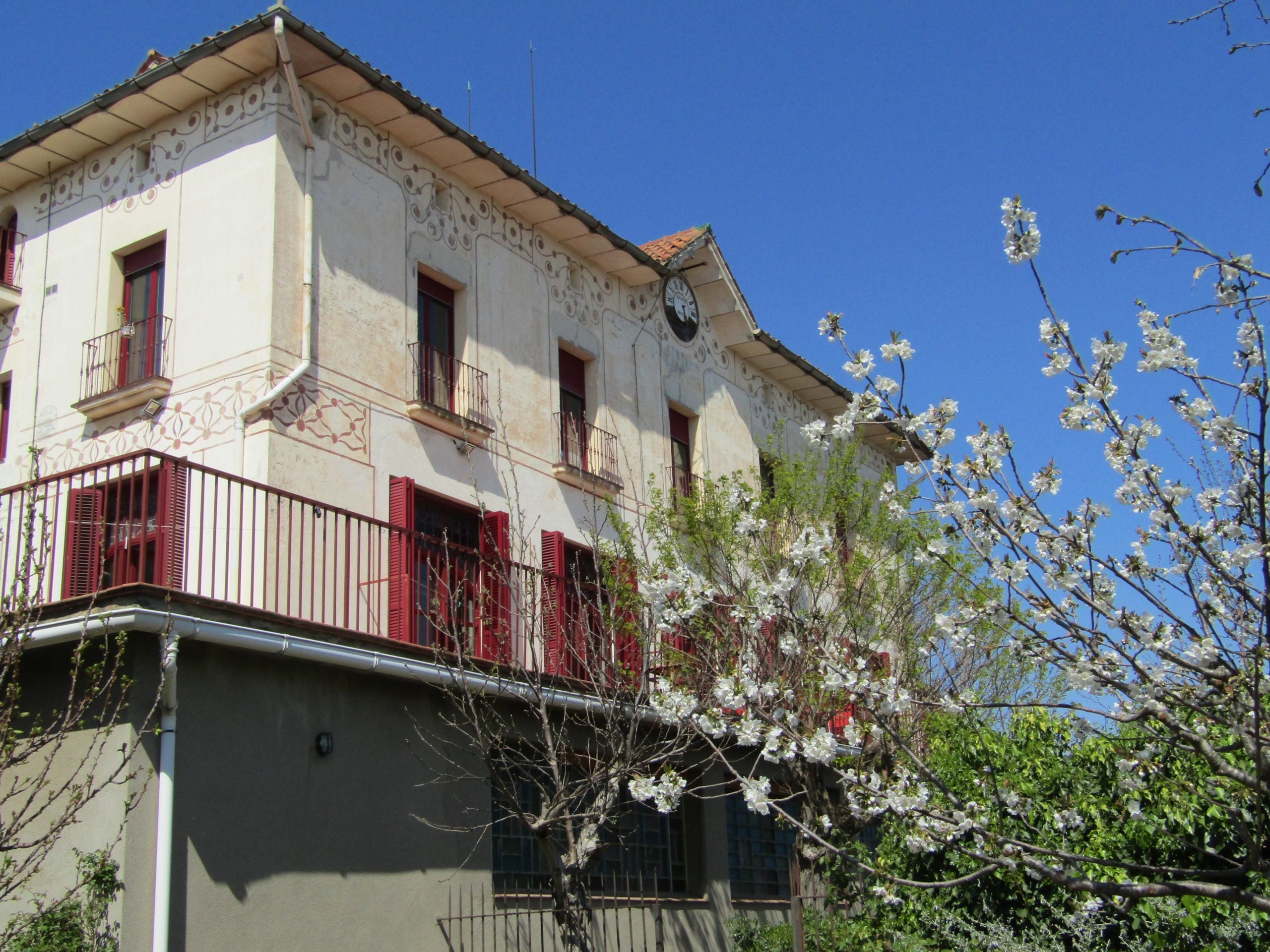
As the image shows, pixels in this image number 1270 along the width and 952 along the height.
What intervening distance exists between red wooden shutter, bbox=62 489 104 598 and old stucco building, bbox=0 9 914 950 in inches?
3.6

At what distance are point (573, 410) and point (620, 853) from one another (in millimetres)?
5707

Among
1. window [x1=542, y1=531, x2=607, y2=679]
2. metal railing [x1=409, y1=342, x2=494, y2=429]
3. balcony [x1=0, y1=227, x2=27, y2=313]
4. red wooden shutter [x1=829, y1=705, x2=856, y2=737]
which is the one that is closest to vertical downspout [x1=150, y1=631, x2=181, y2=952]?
window [x1=542, y1=531, x2=607, y2=679]

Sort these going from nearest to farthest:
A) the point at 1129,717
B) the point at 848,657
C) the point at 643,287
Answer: the point at 1129,717 → the point at 848,657 → the point at 643,287

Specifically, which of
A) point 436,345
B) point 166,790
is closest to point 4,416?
point 436,345

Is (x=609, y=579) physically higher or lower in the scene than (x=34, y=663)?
higher

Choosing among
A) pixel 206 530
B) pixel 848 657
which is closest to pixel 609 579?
pixel 206 530

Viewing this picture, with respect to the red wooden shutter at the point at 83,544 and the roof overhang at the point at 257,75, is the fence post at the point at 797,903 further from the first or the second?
the roof overhang at the point at 257,75

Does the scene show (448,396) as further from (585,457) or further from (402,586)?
(402,586)

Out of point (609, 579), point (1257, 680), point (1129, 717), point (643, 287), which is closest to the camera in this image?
point (1257, 680)

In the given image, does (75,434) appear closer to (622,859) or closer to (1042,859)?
(622,859)

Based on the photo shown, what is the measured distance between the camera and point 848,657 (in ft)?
29.9

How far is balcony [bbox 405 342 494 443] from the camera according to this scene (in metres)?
14.9

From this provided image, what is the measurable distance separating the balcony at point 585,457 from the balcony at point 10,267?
637 centimetres

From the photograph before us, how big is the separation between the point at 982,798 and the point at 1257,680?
5.84m
